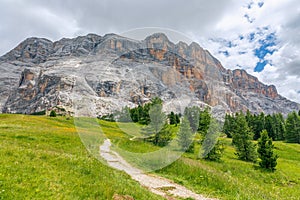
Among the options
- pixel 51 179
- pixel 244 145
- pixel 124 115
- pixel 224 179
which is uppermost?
pixel 124 115

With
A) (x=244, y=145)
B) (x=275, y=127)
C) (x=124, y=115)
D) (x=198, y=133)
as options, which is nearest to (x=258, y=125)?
(x=275, y=127)

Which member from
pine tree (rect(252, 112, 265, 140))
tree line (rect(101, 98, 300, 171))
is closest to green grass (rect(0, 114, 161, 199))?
tree line (rect(101, 98, 300, 171))

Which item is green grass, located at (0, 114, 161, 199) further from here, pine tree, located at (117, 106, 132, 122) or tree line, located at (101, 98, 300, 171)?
tree line, located at (101, 98, 300, 171)

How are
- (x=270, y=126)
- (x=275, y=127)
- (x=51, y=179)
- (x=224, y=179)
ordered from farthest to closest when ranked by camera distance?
(x=275, y=127) < (x=270, y=126) < (x=224, y=179) < (x=51, y=179)

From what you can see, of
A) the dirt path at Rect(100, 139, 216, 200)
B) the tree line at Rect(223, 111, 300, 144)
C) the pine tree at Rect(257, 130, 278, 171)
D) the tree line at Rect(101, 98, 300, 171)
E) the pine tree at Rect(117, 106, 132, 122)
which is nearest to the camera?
the pine tree at Rect(117, 106, 132, 122)

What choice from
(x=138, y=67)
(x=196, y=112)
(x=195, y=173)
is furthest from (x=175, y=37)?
(x=195, y=173)

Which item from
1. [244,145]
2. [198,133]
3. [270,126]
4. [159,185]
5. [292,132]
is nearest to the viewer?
[159,185]

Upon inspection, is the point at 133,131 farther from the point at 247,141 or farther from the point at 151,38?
the point at 247,141

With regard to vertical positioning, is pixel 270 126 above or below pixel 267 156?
above

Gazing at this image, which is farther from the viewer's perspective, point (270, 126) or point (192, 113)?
point (270, 126)

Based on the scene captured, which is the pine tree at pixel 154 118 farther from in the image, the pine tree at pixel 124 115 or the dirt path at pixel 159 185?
the dirt path at pixel 159 185

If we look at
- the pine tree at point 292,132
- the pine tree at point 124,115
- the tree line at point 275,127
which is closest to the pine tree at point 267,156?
the pine tree at point 124,115

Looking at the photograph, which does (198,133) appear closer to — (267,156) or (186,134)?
(186,134)

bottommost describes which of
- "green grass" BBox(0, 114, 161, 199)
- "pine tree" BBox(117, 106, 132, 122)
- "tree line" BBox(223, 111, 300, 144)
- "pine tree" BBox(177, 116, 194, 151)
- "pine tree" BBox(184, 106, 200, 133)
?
"green grass" BBox(0, 114, 161, 199)
